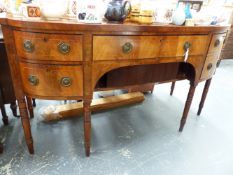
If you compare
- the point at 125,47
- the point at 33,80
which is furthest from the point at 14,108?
the point at 125,47

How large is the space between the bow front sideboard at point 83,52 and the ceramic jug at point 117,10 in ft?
0.42

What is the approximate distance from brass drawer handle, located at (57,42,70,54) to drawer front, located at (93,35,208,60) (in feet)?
0.38

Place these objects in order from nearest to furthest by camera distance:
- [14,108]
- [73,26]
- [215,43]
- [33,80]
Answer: [73,26] < [33,80] < [215,43] < [14,108]

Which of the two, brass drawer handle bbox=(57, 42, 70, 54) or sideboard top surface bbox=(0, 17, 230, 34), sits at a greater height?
sideboard top surface bbox=(0, 17, 230, 34)

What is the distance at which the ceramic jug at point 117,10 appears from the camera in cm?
90

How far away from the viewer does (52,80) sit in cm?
86

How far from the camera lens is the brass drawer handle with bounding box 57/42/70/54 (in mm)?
783

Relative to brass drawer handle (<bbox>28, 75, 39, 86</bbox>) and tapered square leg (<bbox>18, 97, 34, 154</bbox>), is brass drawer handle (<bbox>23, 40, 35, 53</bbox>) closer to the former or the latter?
brass drawer handle (<bbox>28, 75, 39, 86</bbox>)

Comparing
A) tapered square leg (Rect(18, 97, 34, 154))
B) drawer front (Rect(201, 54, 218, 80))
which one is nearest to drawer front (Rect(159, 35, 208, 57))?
drawer front (Rect(201, 54, 218, 80))

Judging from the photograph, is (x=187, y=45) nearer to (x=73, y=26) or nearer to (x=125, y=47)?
(x=125, y=47)

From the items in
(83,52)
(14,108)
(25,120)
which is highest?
(83,52)

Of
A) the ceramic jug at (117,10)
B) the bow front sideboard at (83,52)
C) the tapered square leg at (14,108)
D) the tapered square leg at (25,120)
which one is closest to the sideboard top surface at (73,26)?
the bow front sideboard at (83,52)

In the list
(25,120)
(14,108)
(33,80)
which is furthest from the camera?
(14,108)

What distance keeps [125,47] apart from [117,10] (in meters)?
0.19
